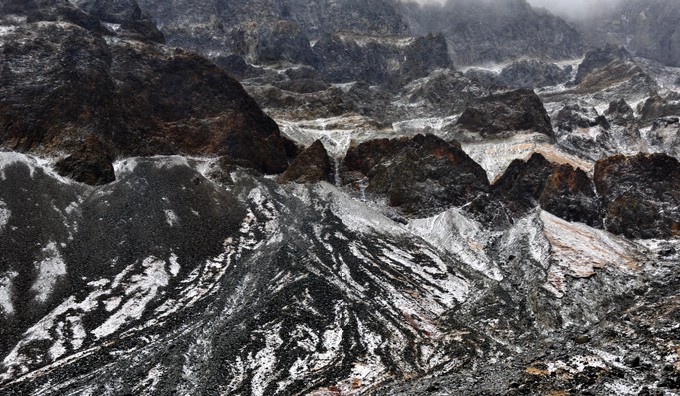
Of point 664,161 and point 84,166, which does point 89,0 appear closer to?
point 84,166

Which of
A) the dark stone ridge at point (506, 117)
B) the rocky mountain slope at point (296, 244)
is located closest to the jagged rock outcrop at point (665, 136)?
the rocky mountain slope at point (296, 244)

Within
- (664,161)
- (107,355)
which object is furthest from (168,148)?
(664,161)

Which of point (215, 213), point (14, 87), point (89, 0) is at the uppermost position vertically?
point (89, 0)

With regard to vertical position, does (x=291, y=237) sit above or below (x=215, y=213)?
below

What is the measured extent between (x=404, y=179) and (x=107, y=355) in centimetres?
5442

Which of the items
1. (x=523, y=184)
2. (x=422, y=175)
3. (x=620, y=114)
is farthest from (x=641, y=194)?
(x=620, y=114)

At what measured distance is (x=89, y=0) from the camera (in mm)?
141750

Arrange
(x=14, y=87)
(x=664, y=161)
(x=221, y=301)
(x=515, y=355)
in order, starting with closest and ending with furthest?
(x=515, y=355), (x=221, y=301), (x=664, y=161), (x=14, y=87)

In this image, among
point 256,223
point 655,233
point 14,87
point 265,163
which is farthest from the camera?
point 265,163

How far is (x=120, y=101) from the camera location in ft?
286

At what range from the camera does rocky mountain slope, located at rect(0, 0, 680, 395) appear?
3231 centimetres

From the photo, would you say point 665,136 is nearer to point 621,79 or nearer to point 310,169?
point 310,169

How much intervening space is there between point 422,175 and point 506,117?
1799 inches

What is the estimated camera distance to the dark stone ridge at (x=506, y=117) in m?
111
